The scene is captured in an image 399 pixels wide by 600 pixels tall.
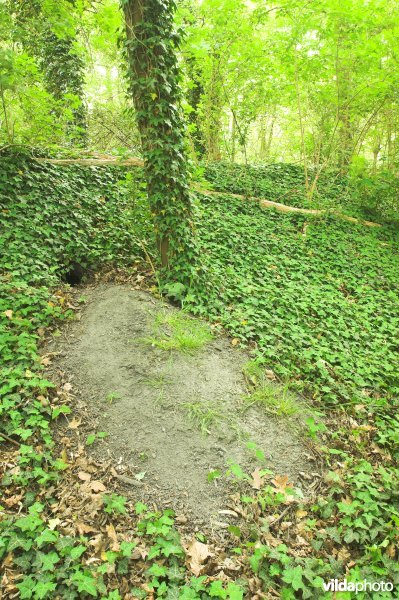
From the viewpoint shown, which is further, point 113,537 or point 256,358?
point 256,358

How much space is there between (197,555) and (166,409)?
130 centimetres

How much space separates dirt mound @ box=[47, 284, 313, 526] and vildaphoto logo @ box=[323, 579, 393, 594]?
2.79ft

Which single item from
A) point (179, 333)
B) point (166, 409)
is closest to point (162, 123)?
point (179, 333)

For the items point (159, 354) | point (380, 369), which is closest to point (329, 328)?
point (380, 369)

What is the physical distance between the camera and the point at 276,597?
8.41ft

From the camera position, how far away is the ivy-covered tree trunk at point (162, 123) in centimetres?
439

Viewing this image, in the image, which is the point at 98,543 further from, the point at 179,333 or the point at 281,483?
the point at 179,333

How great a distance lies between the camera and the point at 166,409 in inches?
146

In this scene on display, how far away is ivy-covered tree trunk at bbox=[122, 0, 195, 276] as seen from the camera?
439cm

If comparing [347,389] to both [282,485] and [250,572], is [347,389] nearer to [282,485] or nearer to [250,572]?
[282,485]

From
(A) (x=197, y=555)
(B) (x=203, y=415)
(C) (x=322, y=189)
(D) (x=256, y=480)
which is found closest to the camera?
(A) (x=197, y=555)

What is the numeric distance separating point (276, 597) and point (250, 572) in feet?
0.72

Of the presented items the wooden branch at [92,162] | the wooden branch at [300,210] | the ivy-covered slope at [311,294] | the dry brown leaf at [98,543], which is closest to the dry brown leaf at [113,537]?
the dry brown leaf at [98,543]

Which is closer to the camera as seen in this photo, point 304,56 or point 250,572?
point 250,572
